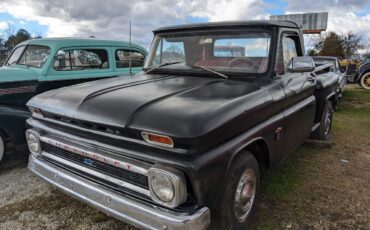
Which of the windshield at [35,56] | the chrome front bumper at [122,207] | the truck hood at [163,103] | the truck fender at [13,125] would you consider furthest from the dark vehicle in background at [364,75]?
the chrome front bumper at [122,207]

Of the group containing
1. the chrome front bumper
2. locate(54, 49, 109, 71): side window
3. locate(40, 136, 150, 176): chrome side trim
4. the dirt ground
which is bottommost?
the dirt ground

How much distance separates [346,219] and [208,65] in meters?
2.15

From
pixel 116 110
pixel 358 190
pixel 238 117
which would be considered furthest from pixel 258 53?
pixel 358 190

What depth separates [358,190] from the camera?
3705 mm

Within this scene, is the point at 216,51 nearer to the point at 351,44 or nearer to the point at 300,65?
the point at 300,65

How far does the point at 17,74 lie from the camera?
4.76 metres

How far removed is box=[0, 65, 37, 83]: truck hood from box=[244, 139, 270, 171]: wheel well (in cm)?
374

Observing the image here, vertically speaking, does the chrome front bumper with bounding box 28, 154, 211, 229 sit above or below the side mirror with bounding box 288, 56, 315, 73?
below

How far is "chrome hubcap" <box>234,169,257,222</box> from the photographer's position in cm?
263

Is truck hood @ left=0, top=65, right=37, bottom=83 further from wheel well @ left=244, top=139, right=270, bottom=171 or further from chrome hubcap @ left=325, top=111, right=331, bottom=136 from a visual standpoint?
chrome hubcap @ left=325, top=111, right=331, bottom=136

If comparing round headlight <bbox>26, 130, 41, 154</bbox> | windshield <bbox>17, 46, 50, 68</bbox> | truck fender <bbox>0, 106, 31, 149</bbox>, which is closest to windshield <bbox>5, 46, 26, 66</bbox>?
windshield <bbox>17, 46, 50, 68</bbox>

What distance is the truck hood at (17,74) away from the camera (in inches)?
181

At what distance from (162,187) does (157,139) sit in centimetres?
32

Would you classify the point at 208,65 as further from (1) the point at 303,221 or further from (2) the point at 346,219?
(2) the point at 346,219
